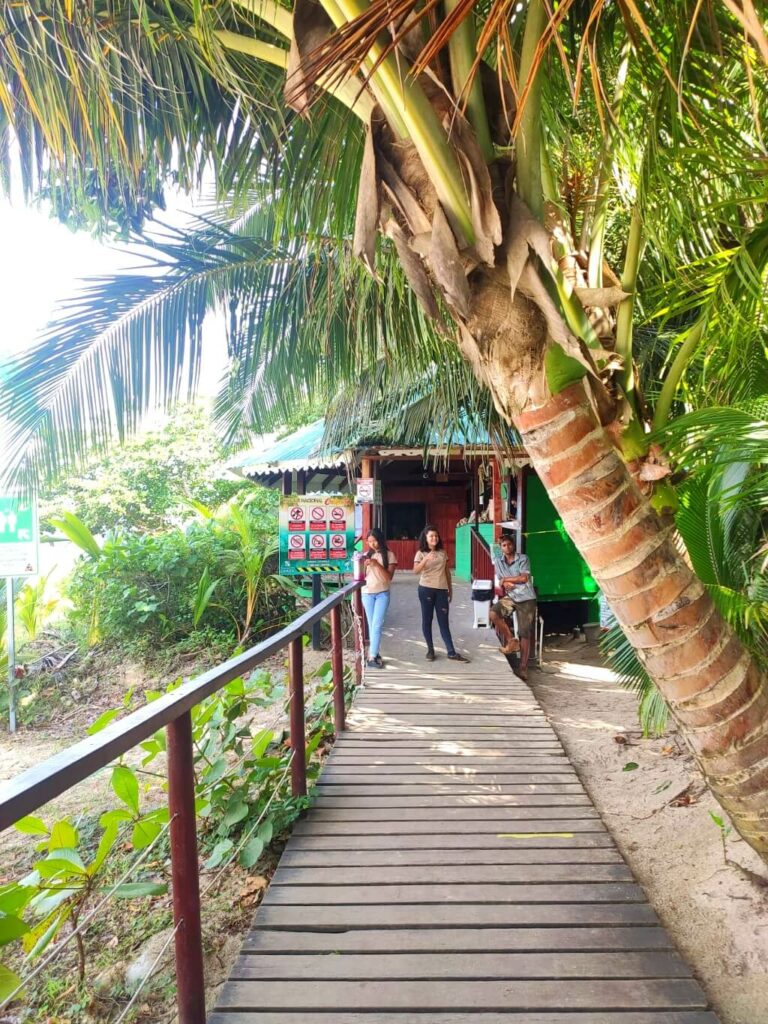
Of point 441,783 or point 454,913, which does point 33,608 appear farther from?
point 454,913

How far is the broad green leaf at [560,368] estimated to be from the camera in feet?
6.44

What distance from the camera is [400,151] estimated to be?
6.70 ft

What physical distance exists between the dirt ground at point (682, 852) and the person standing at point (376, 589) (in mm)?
1885

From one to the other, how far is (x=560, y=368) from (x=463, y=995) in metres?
2.04

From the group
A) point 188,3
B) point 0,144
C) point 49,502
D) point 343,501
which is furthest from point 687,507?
point 49,502

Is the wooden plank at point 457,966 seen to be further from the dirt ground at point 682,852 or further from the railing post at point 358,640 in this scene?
the railing post at point 358,640

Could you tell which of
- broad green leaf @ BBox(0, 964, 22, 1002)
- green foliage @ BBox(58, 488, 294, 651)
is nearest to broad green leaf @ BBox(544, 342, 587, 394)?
broad green leaf @ BBox(0, 964, 22, 1002)

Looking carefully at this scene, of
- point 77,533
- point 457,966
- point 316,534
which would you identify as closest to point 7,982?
point 457,966

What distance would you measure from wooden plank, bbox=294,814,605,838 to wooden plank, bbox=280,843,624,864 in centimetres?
17

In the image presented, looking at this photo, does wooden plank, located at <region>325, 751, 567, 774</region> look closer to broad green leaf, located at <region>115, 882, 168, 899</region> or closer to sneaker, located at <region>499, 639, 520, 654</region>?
broad green leaf, located at <region>115, 882, 168, 899</region>

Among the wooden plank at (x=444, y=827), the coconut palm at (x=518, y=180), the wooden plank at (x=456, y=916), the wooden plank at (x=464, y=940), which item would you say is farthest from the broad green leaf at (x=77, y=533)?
the wooden plank at (x=464, y=940)

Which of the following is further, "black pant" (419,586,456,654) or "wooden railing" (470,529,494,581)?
"wooden railing" (470,529,494,581)

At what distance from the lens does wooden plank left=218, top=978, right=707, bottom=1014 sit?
1.89 metres

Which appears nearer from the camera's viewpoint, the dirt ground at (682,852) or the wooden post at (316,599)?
the dirt ground at (682,852)
